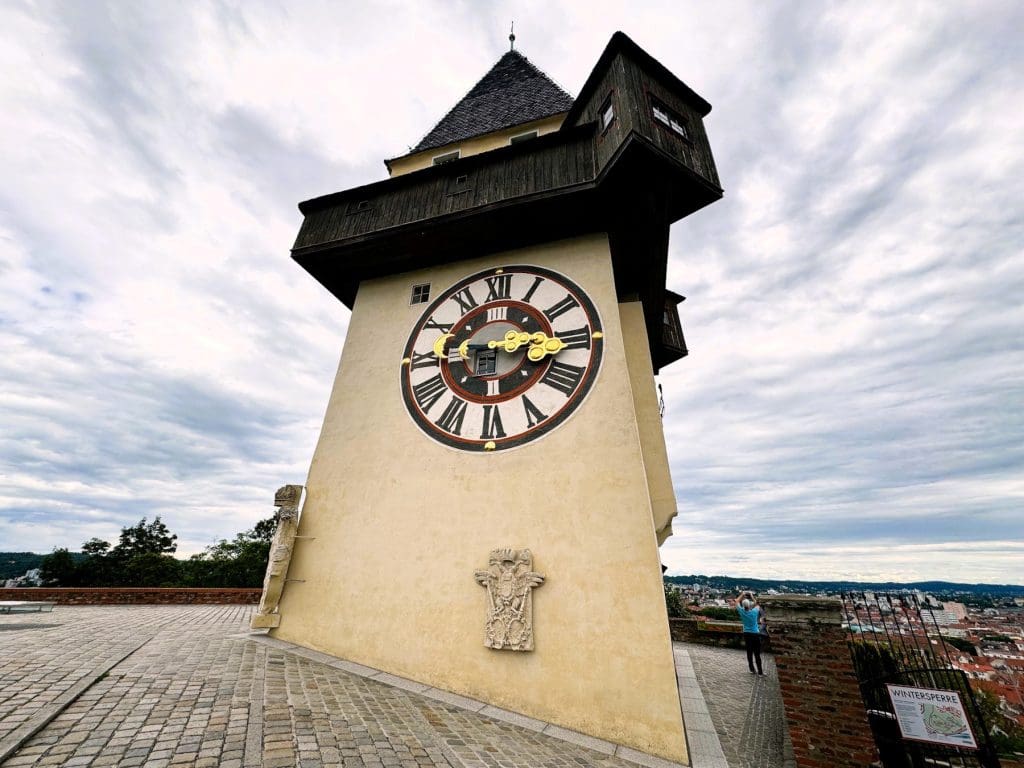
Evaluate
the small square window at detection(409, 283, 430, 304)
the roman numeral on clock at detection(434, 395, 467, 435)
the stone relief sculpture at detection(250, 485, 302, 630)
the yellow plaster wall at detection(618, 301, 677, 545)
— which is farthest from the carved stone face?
the yellow plaster wall at detection(618, 301, 677, 545)

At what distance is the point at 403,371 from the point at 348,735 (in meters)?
5.13

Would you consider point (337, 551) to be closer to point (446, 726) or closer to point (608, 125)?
point (446, 726)

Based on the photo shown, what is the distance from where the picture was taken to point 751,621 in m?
7.60

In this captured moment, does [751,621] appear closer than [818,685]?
No

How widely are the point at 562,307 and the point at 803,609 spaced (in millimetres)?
4832

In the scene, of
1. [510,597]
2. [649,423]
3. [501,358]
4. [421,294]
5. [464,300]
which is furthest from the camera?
[421,294]

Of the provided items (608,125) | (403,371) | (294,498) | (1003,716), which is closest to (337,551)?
(294,498)

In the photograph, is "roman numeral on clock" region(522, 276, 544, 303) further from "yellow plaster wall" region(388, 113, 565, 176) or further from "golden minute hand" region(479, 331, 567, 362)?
"yellow plaster wall" region(388, 113, 565, 176)

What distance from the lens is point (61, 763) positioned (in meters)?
2.80

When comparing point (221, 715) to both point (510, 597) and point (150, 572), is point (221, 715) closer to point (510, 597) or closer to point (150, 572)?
point (510, 597)

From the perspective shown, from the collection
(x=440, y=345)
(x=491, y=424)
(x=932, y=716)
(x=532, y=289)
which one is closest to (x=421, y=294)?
(x=440, y=345)

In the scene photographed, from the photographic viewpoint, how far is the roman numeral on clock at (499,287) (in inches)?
297

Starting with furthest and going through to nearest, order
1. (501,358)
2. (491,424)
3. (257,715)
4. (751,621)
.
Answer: (751,621) → (501,358) → (491,424) → (257,715)

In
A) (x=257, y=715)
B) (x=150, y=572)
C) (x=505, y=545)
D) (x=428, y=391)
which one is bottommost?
(x=257, y=715)
